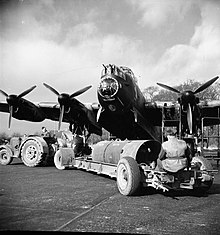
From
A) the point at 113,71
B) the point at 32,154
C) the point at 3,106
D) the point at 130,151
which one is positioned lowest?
the point at 32,154

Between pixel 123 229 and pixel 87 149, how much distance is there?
10.4m

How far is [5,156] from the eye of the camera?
16203mm

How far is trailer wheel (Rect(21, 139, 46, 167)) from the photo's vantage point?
14.8 m

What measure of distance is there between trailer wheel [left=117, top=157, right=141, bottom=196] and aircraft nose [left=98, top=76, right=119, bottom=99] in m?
5.71

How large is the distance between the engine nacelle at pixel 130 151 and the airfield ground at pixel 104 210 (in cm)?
121

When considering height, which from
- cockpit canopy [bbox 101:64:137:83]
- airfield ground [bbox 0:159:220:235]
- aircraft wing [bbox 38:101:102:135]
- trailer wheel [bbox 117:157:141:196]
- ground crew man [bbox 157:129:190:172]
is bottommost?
airfield ground [bbox 0:159:220:235]

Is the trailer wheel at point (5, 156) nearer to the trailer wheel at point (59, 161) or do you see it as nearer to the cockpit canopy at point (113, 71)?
the trailer wheel at point (59, 161)

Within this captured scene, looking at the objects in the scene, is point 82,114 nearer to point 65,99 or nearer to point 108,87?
point 65,99

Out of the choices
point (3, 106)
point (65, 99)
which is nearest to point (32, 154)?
point (65, 99)

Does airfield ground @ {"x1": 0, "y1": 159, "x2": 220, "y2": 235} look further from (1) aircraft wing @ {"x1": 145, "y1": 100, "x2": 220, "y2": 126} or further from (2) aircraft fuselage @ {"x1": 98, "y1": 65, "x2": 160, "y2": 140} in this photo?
(1) aircraft wing @ {"x1": 145, "y1": 100, "x2": 220, "y2": 126}

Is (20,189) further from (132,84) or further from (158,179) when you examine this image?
(132,84)

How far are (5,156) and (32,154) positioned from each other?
84.1 inches

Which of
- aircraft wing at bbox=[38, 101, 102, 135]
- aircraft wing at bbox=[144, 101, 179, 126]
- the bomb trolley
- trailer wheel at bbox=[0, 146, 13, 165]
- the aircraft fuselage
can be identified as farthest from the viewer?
aircraft wing at bbox=[38, 101, 102, 135]

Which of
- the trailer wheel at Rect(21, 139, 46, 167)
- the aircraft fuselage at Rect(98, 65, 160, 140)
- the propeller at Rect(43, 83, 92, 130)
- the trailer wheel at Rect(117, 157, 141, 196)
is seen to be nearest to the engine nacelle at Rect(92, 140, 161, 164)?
the trailer wheel at Rect(117, 157, 141, 196)
